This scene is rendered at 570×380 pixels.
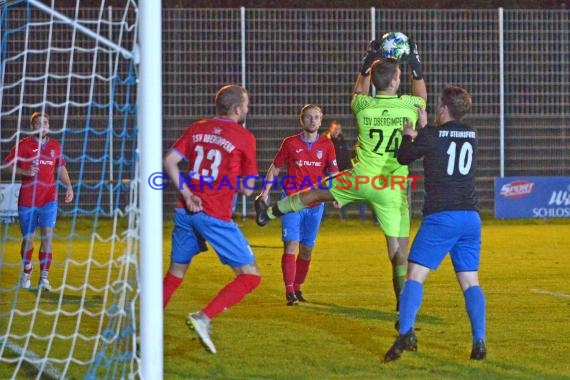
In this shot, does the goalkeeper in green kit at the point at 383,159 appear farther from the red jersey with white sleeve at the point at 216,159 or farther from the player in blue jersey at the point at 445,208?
the red jersey with white sleeve at the point at 216,159

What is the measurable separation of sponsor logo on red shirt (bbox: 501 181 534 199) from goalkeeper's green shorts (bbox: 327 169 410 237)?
44.3 feet

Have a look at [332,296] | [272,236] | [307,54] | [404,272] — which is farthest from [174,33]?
[404,272]

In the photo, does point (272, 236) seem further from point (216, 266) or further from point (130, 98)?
point (130, 98)

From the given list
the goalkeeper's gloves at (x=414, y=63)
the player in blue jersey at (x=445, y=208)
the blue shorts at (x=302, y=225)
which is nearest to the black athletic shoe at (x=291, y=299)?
the blue shorts at (x=302, y=225)

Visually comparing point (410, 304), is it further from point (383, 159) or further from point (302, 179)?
point (302, 179)

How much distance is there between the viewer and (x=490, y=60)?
74.1 ft

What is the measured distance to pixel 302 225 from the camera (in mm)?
10867

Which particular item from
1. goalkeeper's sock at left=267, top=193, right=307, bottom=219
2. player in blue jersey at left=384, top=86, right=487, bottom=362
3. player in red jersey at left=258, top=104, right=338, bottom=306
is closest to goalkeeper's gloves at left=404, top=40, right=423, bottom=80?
goalkeeper's sock at left=267, top=193, right=307, bottom=219

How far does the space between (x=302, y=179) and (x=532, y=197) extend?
479 inches

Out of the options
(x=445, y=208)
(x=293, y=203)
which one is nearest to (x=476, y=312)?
(x=445, y=208)

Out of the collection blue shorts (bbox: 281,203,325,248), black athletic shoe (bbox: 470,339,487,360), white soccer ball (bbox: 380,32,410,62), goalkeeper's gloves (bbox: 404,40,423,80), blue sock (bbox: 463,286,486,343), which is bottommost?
black athletic shoe (bbox: 470,339,487,360)

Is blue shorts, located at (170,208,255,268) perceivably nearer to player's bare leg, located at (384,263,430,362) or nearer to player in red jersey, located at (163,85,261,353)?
player in red jersey, located at (163,85,261,353)

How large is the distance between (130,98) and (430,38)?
1536cm

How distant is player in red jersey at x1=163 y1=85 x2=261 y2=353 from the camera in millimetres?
7332
